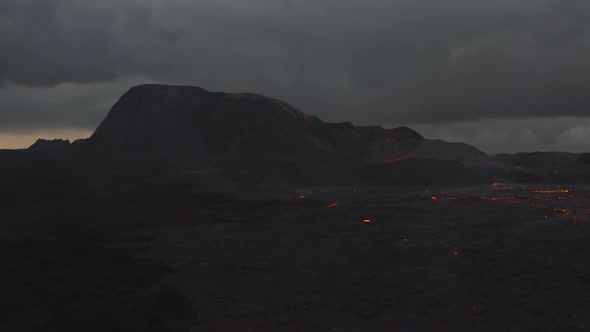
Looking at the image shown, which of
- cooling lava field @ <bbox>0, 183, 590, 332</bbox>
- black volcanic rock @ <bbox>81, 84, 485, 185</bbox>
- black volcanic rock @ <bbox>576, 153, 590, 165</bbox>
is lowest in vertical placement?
cooling lava field @ <bbox>0, 183, 590, 332</bbox>

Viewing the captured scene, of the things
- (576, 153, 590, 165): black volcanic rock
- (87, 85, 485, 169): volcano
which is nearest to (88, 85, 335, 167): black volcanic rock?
(87, 85, 485, 169): volcano

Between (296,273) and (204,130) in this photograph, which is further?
(204,130)

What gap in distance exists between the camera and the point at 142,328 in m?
10.9

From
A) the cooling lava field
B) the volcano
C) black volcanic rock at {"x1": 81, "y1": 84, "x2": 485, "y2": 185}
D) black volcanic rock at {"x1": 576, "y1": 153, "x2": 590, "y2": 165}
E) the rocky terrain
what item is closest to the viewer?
the cooling lava field

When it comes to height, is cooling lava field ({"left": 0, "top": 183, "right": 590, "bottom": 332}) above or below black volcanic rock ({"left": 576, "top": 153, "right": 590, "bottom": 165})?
below

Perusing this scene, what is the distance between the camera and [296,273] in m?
15.9

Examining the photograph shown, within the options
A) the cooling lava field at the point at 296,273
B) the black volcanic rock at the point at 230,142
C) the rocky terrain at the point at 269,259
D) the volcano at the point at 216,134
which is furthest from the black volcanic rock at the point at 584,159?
the cooling lava field at the point at 296,273

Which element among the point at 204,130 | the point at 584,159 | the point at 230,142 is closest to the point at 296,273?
the point at 230,142

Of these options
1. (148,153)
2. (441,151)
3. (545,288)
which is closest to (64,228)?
(545,288)

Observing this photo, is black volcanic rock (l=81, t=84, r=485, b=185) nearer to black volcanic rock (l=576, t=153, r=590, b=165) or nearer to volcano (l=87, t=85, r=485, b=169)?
volcano (l=87, t=85, r=485, b=169)

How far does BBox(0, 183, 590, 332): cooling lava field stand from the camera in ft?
37.9

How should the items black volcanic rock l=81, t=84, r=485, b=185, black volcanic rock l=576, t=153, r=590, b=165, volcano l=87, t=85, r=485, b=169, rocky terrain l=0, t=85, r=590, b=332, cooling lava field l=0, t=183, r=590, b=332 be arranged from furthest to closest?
black volcanic rock l=576, t=153, r=590, b=165, volcano l=87, t=85, r=485, b=169, black volcanic rock l=81, t=84, r=485, b=185, rocky terrain l=0, t=85, r=590, b=332, cooling lava field l=0, t=183, r=590, b=332

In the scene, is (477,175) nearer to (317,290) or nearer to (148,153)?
(148,153)

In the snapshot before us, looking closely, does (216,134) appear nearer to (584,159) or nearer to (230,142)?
(230,142)
